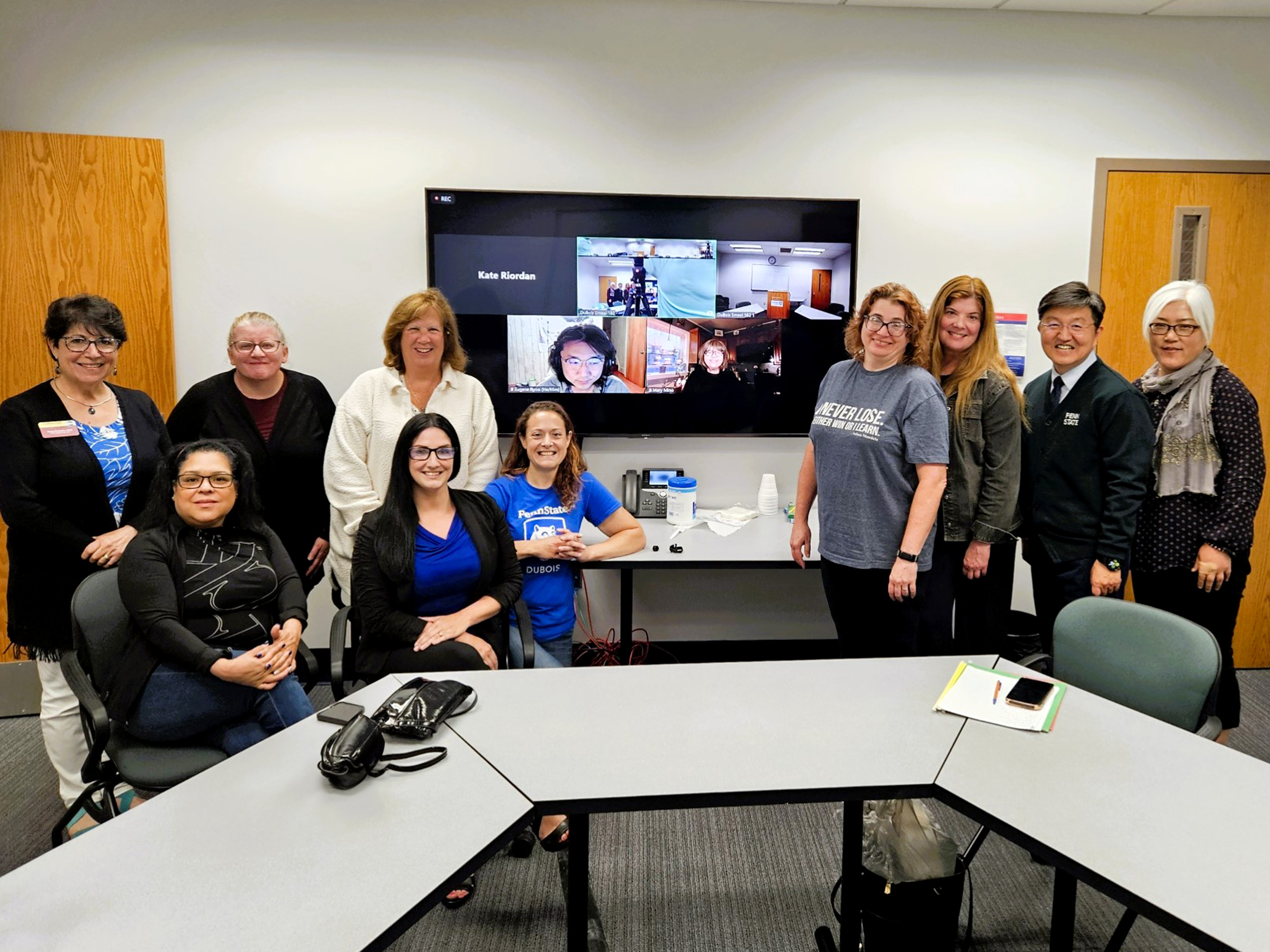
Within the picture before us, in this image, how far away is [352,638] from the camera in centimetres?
270

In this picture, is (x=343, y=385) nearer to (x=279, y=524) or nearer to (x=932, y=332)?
(x=279, y=524)

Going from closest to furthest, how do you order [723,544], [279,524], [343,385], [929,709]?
1. [929,709]
2. [279,524]
3. [723,544]
4. [343,385]

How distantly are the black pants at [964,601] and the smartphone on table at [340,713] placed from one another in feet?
5.47

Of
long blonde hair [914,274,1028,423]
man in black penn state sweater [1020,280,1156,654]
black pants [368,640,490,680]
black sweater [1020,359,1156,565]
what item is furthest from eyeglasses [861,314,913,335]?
black pants [368,640,490,680]

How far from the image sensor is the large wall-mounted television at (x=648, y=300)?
3.38 meters

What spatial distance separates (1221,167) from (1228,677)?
2439 mm

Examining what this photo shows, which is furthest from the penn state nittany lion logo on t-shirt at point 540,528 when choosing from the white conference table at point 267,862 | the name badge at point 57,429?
the name badge at point 57,429

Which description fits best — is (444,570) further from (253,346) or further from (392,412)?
(253,346)

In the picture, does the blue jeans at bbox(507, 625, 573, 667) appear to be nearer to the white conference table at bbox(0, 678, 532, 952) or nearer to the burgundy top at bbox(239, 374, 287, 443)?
the white conference table at bbox(0, 678, 532, 952)

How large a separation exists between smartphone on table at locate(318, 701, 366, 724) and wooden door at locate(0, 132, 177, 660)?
7.62 ft

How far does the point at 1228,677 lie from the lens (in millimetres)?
2352

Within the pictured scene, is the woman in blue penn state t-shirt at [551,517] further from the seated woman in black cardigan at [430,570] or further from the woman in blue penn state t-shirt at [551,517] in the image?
the seated woman in black cardigan at [430,570]

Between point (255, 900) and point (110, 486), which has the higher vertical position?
point (110, 486)

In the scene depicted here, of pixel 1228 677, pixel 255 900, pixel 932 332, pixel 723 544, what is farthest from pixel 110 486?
pixel 1228 677
